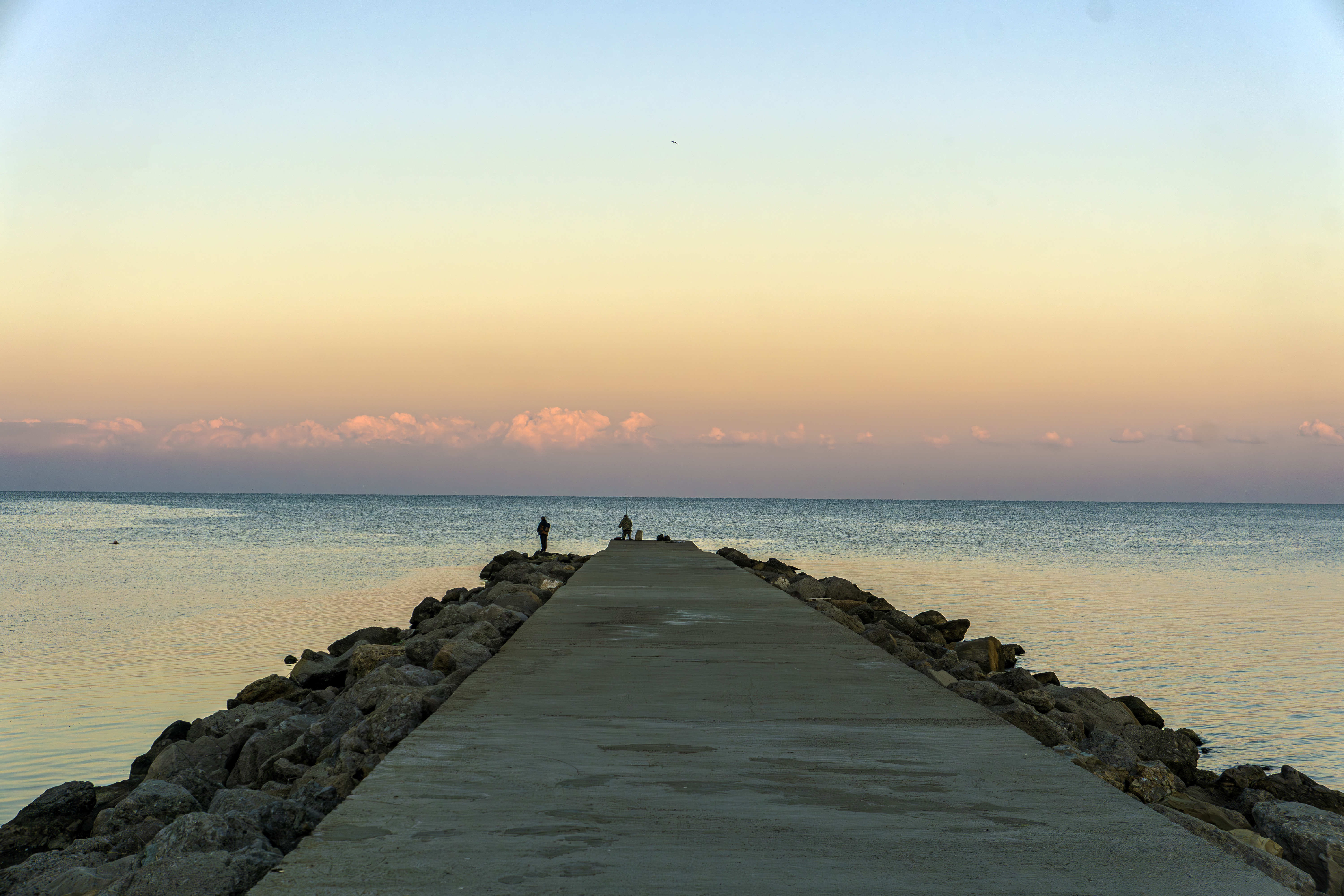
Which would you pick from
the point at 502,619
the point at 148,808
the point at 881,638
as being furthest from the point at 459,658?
the point at 881,638

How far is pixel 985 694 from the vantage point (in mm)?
8086

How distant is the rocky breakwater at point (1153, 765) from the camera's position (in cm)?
489

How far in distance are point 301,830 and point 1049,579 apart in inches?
1090

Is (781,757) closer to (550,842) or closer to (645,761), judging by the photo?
(645,761)

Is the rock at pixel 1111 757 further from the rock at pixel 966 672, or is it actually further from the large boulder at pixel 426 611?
the large boulder at pixel 426 611

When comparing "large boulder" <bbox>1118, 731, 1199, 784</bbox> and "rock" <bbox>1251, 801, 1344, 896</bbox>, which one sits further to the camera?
"large boulder" <bbox>1118, 731, 1199, 784</bbox>

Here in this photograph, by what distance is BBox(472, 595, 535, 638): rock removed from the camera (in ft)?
34.6

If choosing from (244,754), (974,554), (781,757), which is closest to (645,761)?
(781,757)

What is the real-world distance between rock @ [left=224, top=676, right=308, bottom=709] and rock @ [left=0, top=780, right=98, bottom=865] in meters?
4.02

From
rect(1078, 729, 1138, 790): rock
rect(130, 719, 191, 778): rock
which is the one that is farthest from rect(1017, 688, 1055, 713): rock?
rect(130, 719, 191, 778): rock

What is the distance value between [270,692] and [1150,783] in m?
8.46

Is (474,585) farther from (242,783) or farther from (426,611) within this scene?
(242,783)

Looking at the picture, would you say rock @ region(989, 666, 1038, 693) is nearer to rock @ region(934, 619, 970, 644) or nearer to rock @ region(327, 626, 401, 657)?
rock @ region(934, 619, 970, 644)

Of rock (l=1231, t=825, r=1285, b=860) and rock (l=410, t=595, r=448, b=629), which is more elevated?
rock (l=1231, t=825, r=1285, b=860)
